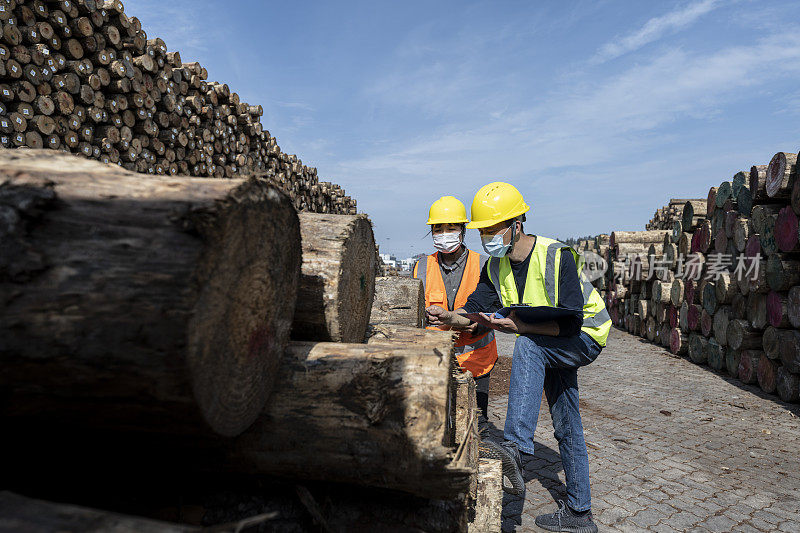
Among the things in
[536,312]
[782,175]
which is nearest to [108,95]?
[536,312]

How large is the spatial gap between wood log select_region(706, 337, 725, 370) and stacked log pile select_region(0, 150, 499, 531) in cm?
817

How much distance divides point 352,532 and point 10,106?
491cm

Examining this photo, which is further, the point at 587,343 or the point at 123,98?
the point at 123,98

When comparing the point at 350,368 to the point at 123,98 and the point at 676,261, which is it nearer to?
the point at 123,98

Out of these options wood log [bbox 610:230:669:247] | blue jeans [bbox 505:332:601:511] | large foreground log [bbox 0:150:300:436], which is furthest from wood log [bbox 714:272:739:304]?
large foreground log [bbox 0:150:300:436]

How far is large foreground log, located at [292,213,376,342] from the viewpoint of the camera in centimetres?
208

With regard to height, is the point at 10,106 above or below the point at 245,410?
above

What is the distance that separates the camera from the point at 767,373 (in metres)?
6.95

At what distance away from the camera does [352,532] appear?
5.49ft

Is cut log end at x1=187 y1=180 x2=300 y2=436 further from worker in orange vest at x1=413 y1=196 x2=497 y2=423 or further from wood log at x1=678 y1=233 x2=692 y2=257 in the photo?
wood log at x1=678 y1=233 x2=692 y2=257

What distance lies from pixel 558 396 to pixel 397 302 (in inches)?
53.0

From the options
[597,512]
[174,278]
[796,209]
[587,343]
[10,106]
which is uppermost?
[10,106]

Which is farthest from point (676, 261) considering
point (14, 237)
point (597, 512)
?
point (14, 237)

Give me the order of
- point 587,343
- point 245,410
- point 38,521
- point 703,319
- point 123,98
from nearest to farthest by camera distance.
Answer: point 38,521 → point 245,410 → point 587,343 → point 123,98 → point 703,319
